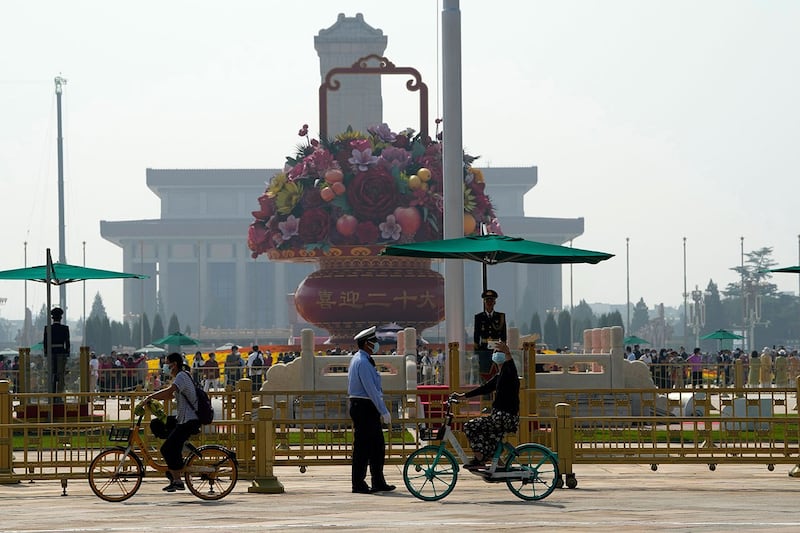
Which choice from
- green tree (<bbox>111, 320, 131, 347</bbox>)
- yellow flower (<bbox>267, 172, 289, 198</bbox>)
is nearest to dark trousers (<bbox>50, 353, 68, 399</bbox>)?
yellow flower (<bbox>267, 172, 289, 198</bbox>)

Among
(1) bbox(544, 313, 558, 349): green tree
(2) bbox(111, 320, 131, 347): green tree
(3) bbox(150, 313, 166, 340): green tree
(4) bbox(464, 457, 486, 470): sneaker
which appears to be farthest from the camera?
(2) bbox(111, 320, 131, 347): green tree

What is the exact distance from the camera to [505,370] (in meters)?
14.7

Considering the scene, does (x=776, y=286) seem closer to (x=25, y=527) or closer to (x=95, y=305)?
(x=95, y=305)

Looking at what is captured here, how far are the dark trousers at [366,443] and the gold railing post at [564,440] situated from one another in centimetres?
179

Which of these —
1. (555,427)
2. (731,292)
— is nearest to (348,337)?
(555,427)

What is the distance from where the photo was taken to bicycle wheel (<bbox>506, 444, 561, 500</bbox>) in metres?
14.1

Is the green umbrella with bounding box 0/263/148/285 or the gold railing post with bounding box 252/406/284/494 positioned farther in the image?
the green umbrella with bounding box 0/263/148/285

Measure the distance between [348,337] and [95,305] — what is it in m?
138

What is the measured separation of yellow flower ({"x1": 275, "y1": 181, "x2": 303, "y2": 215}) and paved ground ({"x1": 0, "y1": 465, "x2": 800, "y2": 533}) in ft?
90.4

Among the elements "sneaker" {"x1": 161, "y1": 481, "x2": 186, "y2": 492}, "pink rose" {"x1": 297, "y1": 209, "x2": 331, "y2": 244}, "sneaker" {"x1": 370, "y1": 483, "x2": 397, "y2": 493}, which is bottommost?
"sneaker" {"x1": 370, "y1": 483, "x2": 397, "y2": 493}

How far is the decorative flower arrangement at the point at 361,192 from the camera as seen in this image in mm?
43969

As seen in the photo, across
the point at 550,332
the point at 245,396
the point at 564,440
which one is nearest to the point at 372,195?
the point at 245,396

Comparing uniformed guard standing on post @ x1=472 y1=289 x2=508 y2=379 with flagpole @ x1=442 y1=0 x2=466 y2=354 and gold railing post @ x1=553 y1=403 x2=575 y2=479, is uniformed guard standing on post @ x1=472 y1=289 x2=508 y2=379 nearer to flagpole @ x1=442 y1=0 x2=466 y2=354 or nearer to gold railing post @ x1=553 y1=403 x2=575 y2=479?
gold railing post @ x1=553 y1=403 x2=575 y2=479

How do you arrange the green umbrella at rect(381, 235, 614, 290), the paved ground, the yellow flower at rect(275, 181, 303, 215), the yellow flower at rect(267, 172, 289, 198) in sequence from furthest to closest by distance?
the yellow flower at rect(267, 172, 289, 198), the yellow flower at rect(275, 181, 303, 215), the green umbrella at rect(381, 235, 614, 290), the paved ground
